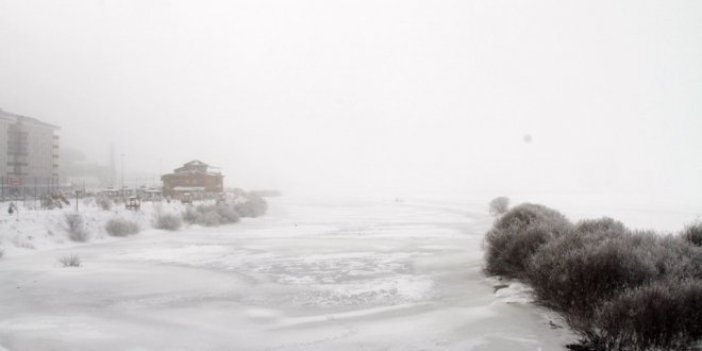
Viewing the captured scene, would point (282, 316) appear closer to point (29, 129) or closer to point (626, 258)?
point (626, 258)

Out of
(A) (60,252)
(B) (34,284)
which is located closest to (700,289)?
(B) (34,284)

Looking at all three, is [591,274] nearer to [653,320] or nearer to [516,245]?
[653,320]

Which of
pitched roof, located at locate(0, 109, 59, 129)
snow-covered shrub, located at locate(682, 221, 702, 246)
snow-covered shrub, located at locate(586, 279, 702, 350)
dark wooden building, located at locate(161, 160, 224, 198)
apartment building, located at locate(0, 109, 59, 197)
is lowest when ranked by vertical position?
snow-covered shrub, located at locate(586, 279, 702, 350)

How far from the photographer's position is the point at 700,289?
7273 millimetres

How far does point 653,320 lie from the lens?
687cm

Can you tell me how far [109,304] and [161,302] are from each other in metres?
1.11

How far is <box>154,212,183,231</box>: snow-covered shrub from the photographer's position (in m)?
30.1

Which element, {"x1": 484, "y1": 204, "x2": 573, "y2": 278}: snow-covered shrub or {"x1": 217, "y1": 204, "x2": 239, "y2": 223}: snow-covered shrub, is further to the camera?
{"x1": 217, "y1": 204, "x2": 239, "y2": 223}: snow-covered shrub

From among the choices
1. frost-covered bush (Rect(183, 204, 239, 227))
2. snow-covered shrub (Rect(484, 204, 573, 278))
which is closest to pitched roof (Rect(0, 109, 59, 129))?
frost-covered bush (Rect(183, 204, 239, 227))

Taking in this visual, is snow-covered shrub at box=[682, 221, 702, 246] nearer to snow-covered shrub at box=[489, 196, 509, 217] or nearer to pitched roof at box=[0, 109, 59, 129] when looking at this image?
snow-covered shrub at box=[489, 196, 509, 217]

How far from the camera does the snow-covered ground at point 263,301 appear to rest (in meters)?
8.34

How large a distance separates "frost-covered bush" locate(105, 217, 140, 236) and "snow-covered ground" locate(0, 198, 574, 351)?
492cm

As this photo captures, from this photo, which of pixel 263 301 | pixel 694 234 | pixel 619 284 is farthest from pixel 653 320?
pixel 263 301

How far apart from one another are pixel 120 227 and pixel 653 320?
25.7 meters
